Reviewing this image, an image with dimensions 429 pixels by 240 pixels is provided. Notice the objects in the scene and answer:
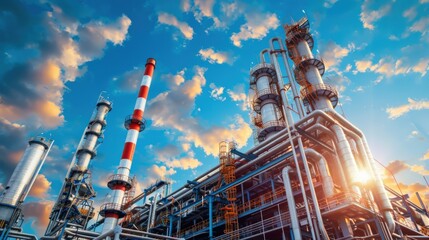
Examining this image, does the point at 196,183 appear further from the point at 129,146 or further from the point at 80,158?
the point at 80,158

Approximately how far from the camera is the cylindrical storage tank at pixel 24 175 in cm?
2719

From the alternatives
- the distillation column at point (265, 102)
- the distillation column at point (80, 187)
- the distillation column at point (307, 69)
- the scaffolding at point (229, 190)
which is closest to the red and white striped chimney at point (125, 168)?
the distillation column at point (80, 187)

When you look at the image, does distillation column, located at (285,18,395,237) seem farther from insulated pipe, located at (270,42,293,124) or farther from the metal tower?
the metal tower

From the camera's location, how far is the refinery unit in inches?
705

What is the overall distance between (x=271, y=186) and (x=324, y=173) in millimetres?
5621

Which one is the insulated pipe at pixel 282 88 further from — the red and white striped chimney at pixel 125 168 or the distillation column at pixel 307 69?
Result: the red and white striped chimney at pixel 125 168

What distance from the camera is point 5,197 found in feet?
90.6

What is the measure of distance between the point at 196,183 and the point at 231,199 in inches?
257

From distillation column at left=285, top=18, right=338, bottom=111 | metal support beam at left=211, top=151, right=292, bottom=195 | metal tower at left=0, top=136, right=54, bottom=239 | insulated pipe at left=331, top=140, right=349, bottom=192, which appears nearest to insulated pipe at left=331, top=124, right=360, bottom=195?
insulated pipe at left=331, top=140, right=349, bottom=192

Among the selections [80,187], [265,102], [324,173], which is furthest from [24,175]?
[324,173]

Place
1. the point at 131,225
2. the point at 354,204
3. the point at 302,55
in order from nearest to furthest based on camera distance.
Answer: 1. the point at 354,204
2. the point at 302,55
3. the point at 131,225

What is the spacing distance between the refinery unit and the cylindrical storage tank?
10 cm

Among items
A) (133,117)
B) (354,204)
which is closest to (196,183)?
(133,117)

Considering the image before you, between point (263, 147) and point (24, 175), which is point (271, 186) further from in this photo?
point (24, 175)
